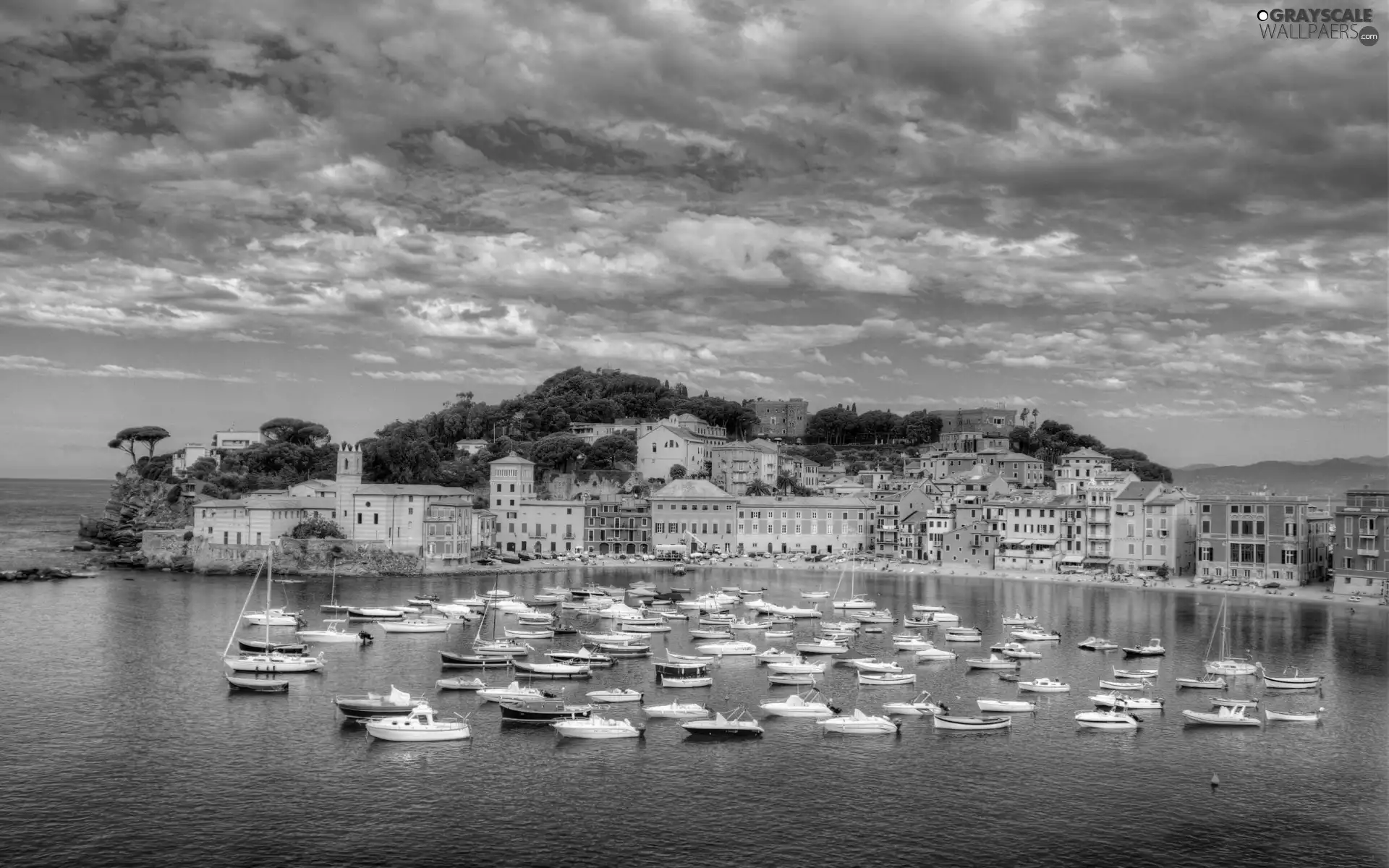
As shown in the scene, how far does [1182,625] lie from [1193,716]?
2485 cm

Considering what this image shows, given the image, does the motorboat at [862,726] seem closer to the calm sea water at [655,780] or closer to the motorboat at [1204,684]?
the calm sea water at [655,780]

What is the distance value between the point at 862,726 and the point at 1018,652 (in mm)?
17172

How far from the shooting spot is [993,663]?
1913 inches

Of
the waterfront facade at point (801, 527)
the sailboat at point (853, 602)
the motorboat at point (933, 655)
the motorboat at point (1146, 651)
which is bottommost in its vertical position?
the motorboat at point (933, 655)

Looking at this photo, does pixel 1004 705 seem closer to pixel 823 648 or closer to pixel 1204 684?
pixel 1204 684

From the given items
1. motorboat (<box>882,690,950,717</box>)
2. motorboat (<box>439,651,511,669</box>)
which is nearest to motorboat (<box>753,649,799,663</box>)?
motorboat (<box>882,690,950,717</box>)

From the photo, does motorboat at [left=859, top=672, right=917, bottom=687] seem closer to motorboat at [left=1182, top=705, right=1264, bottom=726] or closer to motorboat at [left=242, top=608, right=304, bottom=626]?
motorboat at [left=1182, top=705, right=1264, bottom=726]

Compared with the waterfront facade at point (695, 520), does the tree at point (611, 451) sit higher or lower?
higher

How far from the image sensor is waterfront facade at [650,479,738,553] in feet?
333

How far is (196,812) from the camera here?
28.2 metres

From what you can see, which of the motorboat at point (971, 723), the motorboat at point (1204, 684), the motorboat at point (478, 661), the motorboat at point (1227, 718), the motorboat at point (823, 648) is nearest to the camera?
the motorboat at point (971, 723)

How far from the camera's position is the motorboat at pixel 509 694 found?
3938cm

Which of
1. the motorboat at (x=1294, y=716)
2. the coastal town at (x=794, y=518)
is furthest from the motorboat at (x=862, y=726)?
the coastal town at (x=794, y=518)

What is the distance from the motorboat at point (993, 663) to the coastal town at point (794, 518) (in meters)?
38.1
